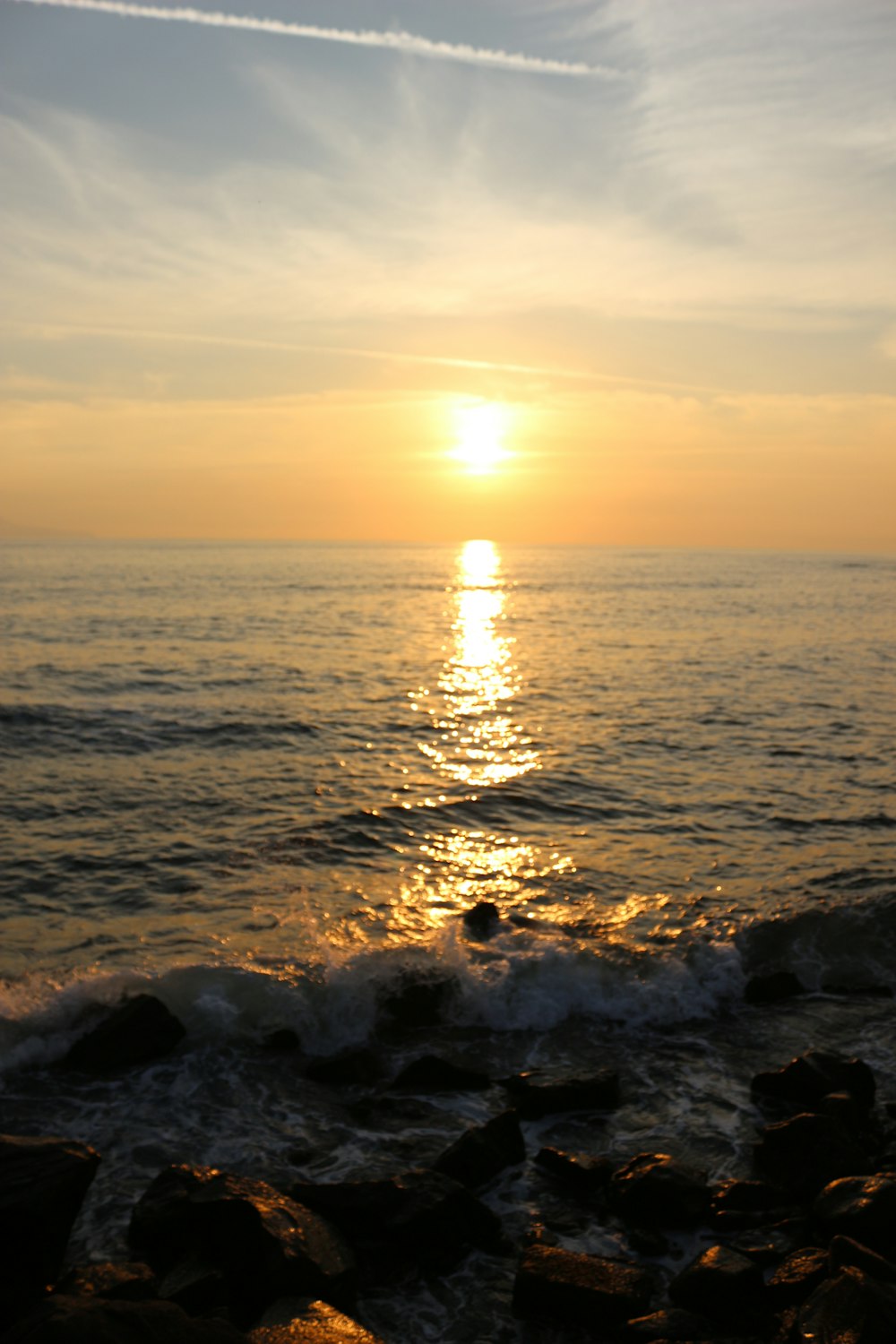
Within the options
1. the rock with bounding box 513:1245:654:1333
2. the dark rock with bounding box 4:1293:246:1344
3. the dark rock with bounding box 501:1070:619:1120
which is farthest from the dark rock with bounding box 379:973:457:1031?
the dark rock with bounding box 4:1293:246:1344

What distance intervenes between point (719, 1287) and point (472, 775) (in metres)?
20.4

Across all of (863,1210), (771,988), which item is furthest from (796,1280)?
(771,988)

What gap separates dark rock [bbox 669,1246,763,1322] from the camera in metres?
7.80

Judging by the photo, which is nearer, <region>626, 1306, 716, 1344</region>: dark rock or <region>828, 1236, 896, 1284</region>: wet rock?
<region>626, 1306, 716, 1344</region>: dark rock

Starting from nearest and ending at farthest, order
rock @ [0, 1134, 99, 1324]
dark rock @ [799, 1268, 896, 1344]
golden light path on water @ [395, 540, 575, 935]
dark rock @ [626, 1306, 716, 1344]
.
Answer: dark rock @ [799, 1268, 896, 1344] → dark rock @ [626, 1306, 716, 1344] → rock @ [0, 1134, 99, 1324] → golden light path on water @ [395, 540, 575, 935]

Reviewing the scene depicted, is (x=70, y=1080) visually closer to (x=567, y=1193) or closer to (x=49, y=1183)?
(x=49, y=1183)

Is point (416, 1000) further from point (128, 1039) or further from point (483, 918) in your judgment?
point (128, 1039)

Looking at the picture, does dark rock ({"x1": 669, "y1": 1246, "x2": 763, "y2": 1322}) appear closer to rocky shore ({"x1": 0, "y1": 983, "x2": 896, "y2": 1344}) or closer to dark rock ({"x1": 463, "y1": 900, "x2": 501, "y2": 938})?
rocky shore ({"x1": 0, "y1": 983, "x2": 896, "y2": 1344})

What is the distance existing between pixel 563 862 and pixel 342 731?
14.0 metres

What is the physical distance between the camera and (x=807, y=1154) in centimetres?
988

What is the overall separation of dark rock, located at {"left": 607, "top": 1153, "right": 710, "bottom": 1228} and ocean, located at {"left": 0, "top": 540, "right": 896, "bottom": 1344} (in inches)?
14.4

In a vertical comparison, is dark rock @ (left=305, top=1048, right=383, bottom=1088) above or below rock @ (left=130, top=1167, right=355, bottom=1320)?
below

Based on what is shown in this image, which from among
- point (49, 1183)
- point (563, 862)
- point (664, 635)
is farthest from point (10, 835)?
point (664, 635)

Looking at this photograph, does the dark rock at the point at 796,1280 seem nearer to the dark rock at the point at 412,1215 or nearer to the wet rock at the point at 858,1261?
the wet rock at the point at 858,1261
